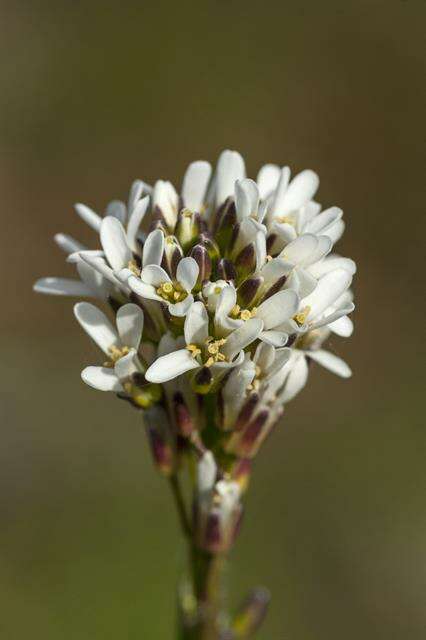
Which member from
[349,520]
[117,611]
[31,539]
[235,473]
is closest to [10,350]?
[31,539]

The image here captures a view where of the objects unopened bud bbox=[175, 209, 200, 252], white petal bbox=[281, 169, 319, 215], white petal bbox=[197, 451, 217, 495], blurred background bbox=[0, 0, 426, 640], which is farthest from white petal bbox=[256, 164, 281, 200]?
blurred background bbox=[0, 0, 426, 640]

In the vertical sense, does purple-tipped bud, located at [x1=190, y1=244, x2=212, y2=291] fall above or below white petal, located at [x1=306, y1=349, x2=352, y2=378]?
above

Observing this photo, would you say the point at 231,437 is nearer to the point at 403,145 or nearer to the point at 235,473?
the point at 235,473

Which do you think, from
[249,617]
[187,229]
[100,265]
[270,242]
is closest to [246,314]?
[270,242]

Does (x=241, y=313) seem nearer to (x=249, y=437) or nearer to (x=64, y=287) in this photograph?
(x=249, y=437)

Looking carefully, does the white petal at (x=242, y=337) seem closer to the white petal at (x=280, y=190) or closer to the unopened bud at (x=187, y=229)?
the unopened bud at (x=187, y=229)

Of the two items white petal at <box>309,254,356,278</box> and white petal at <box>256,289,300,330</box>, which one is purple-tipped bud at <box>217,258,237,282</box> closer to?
white petal at <box>256,289,300,330</box>
